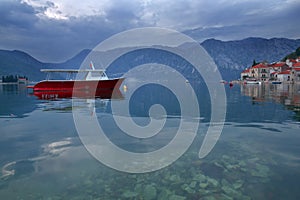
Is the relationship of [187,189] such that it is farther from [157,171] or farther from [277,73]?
[277,73]

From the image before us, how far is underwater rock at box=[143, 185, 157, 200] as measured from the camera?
16.2ft

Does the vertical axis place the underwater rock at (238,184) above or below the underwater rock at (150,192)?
above

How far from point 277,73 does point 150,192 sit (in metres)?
106

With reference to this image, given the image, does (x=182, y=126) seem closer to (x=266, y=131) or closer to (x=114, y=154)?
(x=266, y=131)

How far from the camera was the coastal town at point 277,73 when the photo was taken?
8038cm

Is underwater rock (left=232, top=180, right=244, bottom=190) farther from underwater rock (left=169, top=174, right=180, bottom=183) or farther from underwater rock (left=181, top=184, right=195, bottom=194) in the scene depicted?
underwater rock (left=169, top=174, right=180, bottom=183)

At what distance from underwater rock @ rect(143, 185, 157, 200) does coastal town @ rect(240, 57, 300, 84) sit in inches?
3620

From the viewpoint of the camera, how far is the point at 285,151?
7938 millimetres

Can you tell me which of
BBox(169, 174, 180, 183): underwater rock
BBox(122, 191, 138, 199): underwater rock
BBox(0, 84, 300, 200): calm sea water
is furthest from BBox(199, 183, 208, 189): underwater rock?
BBox(122, 191, 138, 199): underwater rock

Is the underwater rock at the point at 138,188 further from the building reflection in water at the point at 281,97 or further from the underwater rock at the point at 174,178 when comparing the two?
the building reflection in water at the point at 281,97

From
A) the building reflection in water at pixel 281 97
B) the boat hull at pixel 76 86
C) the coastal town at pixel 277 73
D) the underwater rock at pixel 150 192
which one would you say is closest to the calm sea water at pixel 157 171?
the underwater rock at pixel 150 192

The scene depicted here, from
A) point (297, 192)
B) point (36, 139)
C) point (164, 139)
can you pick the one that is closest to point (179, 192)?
point (297, 192)

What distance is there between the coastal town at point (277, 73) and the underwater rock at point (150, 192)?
302 ft

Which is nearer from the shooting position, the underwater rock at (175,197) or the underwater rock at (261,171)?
the underwater rock at (175,197)
